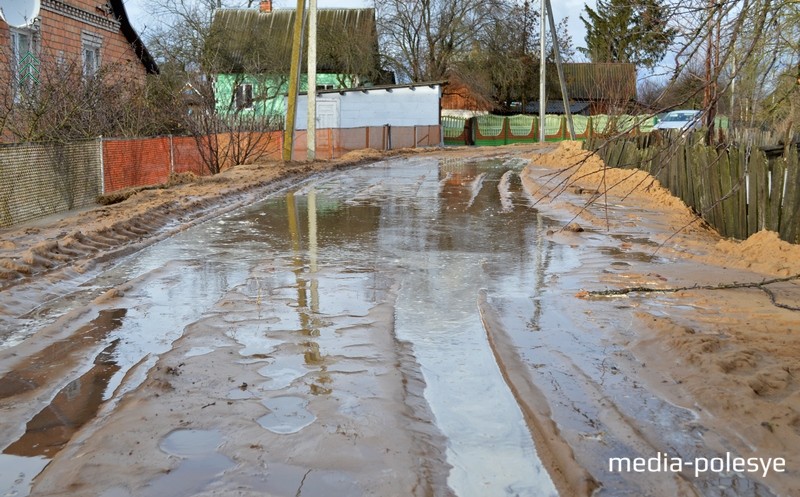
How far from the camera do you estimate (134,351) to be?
6730 mm

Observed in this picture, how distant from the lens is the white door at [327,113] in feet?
149

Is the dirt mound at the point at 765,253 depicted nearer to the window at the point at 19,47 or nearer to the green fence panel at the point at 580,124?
the window at the point at 19,47

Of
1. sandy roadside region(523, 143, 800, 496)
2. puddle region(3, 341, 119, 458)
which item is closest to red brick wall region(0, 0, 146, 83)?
sandy roadside region(523, 143, 800, 496)

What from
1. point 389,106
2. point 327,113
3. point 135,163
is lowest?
point 135,163

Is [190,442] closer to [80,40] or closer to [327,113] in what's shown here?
[80,40]

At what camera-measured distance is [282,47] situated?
168 feet

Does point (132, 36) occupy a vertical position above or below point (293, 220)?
above

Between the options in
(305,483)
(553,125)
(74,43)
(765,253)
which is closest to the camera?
(305,483)

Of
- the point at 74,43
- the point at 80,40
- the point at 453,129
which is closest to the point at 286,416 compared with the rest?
the point at 74,43

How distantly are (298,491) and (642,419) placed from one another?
2196 mm

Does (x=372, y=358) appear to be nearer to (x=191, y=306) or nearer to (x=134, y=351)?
(x=134, y=351)

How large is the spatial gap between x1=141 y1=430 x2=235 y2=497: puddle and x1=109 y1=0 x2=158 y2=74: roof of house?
2555 centimetres

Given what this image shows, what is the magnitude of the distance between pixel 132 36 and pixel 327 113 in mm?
16288

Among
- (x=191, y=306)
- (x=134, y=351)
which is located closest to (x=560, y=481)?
(x=134, y=351)
